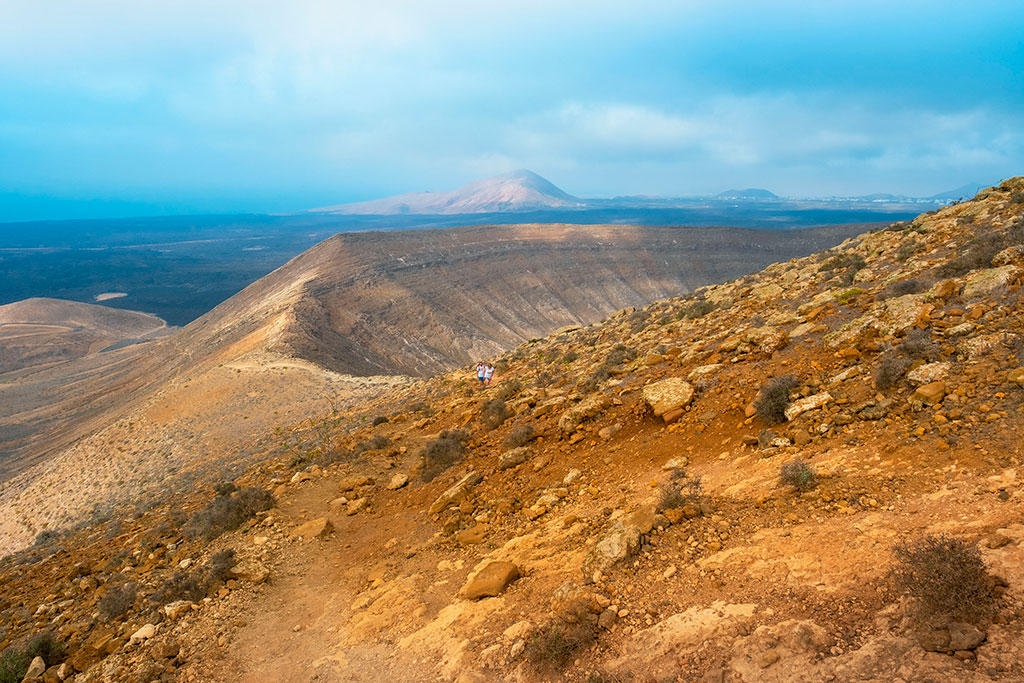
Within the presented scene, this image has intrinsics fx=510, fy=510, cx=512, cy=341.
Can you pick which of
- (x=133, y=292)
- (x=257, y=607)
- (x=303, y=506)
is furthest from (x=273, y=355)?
(x=133, y=292)

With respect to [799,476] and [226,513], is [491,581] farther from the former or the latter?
[226,513]

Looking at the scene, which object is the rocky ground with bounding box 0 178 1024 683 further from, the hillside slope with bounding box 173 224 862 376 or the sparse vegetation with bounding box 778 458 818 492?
the hillside slope with bounding box 173 224 862 376

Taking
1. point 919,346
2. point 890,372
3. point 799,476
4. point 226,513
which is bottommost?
point 226,513

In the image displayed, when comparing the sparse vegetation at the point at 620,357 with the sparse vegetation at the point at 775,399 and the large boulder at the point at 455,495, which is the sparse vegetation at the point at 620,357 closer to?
the sparse vegetation at the point at 775,399

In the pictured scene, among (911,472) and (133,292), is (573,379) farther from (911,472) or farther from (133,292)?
(133,292)

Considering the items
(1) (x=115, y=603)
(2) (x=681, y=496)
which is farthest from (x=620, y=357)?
(1) (x=115, y=603)

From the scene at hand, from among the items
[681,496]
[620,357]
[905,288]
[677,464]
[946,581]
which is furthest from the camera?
[620,357]

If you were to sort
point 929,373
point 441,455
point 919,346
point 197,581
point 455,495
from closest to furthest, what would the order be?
point 929,373 → point 919,346 → point 197,581 → point 455,495 → point 441,455
